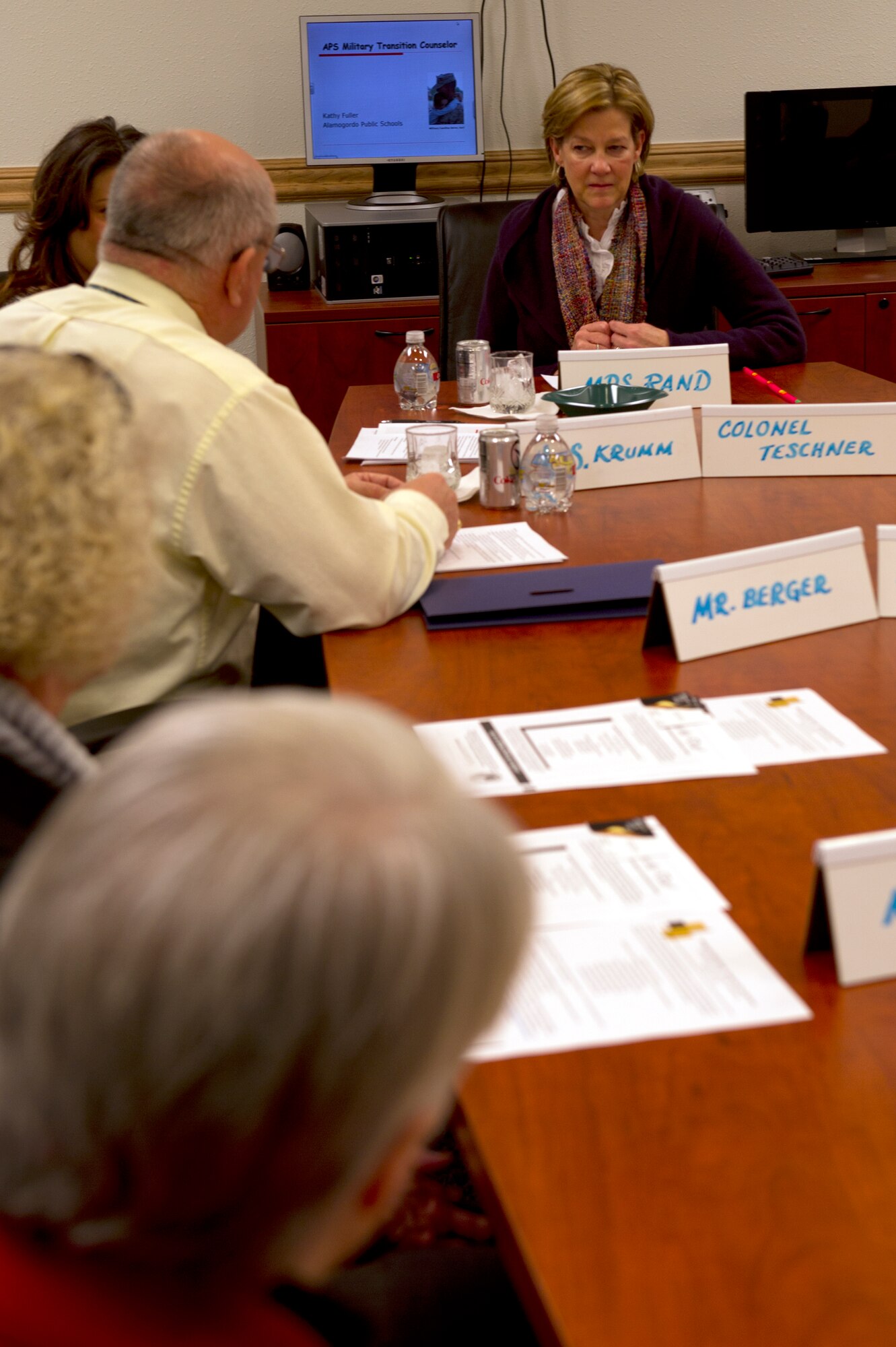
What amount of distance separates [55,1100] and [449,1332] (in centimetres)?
57

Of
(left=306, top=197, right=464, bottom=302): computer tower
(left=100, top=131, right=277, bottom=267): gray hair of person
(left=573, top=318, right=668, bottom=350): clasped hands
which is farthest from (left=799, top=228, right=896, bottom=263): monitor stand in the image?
(left=100, top=131, right=277, bottom=267): gray hair of person

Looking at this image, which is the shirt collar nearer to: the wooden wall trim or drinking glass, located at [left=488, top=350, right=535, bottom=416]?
drinking glass, located at [left=488, top=350, right=535, bottom=416]

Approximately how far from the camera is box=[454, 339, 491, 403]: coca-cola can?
2680mm

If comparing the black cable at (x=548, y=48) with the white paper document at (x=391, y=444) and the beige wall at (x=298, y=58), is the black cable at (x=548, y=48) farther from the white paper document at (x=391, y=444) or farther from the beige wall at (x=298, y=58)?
the white paper document at (x=391, y=444)

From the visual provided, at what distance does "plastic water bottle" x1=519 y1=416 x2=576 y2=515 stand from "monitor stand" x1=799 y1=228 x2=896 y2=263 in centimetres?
260

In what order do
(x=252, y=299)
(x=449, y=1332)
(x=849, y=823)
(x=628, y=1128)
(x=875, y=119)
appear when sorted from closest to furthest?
(x=628, y=1128) < (x=449, y=1332) < (x=849, y=823) < (x=252, y=299) < (x=875, y=119)

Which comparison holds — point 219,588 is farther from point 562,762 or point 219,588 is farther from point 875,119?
point 875,119

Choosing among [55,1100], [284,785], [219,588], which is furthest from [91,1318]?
[219,588]

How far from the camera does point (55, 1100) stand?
1.38 feet

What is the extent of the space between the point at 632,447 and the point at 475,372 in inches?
26.9

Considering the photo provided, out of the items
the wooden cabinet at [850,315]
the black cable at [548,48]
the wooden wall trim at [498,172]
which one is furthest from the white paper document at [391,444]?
the black cable at [548,48]

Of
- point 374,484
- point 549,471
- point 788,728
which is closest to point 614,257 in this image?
point 549,471

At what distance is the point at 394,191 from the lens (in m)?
4.09

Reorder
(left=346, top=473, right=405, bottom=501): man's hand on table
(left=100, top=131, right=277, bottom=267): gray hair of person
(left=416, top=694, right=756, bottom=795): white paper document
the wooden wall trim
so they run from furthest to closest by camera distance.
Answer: the wooden wall trim
(left=346, top=473, right=405, bottom=501): man's hand on table
(left=100, top=131, right=277, bottom=267): gray hair of person
(left=416, top=694, right=756, bottom=795): white paper document
